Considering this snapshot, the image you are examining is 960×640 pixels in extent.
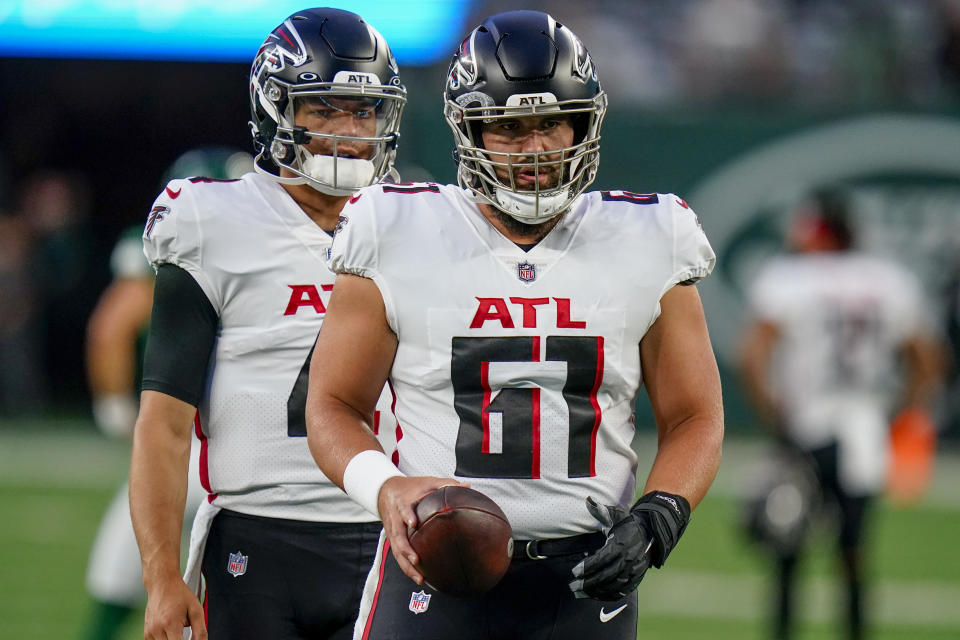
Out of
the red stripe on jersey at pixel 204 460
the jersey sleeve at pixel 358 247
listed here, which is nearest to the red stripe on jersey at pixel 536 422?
the jersey sleeve at pixel 358 247

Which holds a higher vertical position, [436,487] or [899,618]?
[436,487]

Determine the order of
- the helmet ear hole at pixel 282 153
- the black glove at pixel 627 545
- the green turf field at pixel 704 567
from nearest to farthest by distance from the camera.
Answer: the black glove at pixel 627 545 → the helmet ear hole at pixel 282 153 → the green turf field at pixel 704 567

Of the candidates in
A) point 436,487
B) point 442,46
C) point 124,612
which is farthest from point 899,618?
point 442,46

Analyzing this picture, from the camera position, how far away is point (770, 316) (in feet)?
22.7

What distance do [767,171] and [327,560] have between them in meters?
9.15

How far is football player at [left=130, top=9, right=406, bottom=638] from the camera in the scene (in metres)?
3.06

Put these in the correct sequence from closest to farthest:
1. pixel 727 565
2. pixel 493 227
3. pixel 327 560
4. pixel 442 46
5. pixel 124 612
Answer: pixel 493 227
pixel 327 560
pixel 124 612
pixel 727 565
pixel 442 46

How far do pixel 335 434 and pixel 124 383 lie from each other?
3.97 meters

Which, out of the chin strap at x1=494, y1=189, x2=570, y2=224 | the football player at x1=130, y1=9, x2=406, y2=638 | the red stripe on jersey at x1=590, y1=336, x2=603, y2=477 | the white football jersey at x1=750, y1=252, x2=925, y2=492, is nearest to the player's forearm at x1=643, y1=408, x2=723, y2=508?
the red stripe on jersey at x1=590, y1=336, x2=603, y2=477

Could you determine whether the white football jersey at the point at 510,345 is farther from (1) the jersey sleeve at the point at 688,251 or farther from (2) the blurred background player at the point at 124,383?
(2) the blurred background player at the point at 124,383

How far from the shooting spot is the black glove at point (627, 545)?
2.51 metres

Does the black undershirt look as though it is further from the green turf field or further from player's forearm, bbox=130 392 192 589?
the green turf field

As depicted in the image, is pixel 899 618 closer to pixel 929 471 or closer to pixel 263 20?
pixel 929 471

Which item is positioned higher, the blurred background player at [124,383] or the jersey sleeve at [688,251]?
the jersey sleeve at [688,251]
